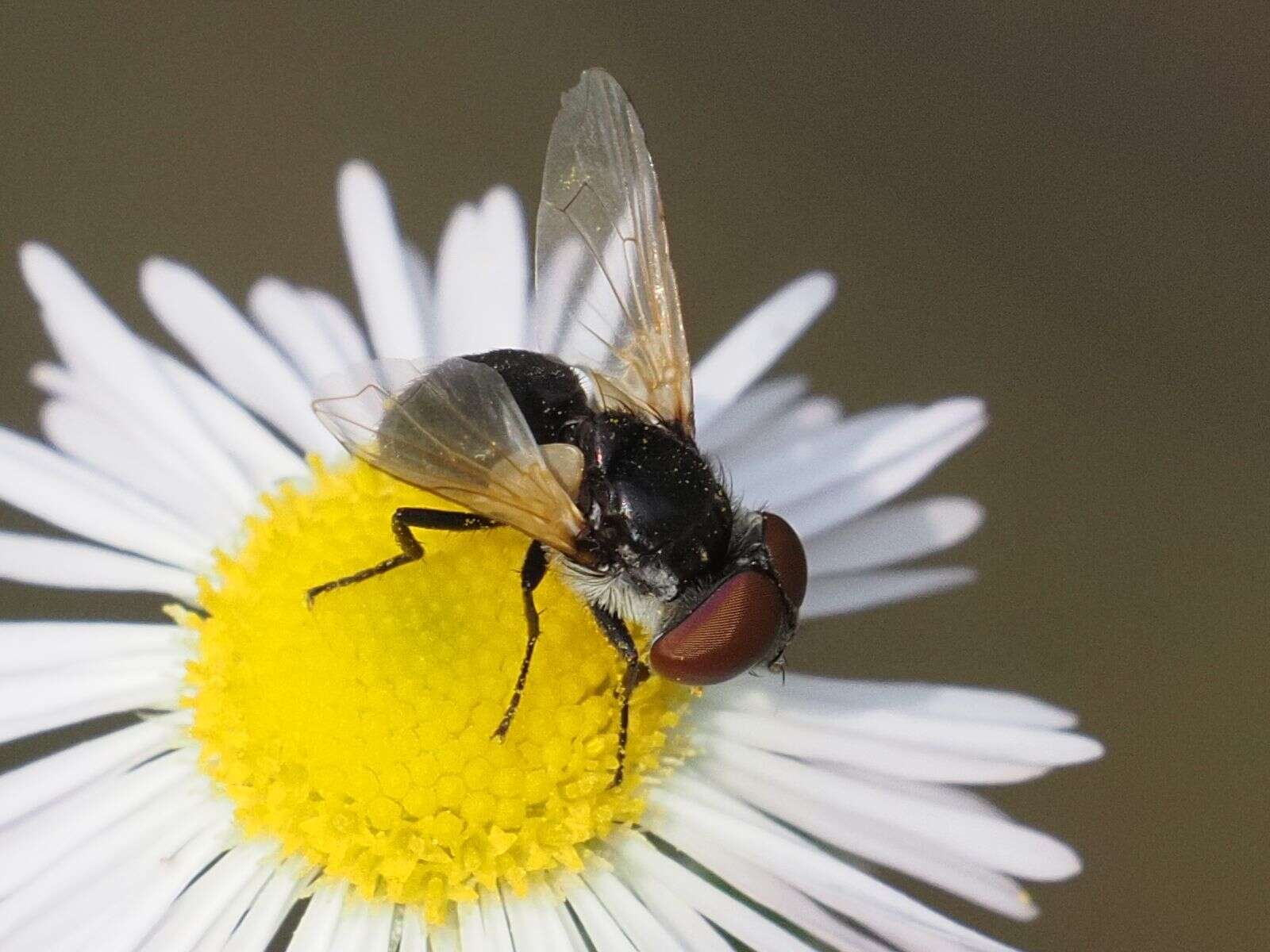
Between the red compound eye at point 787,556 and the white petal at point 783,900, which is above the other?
the red compound eye at point 787,556

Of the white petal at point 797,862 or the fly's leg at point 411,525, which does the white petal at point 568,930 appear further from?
the fly's leg at point 411,525

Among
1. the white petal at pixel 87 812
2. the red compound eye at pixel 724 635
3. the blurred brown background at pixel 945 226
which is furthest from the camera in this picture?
the blurred brown background at pixel 945 226

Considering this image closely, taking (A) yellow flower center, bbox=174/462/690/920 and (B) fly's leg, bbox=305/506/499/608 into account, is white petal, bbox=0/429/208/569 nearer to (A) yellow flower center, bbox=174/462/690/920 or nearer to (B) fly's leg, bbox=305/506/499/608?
(A) yellow flower center, bbox=174/462/690/920

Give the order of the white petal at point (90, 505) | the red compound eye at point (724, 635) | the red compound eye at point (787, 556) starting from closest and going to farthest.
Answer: the red compound eye at point (724, 635) < the red compound eye at point (787, 556) < the white petal at point (90, 505)

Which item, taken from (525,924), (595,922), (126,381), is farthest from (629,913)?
(126,381)

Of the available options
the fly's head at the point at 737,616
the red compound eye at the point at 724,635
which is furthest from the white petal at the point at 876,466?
the red compound eye at the point at 724,635

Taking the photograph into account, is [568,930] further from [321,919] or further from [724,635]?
[724,635]
